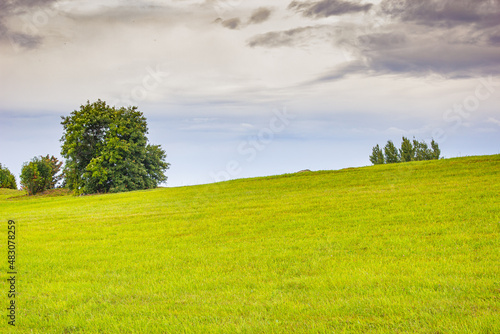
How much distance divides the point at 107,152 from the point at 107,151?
0.22 metres

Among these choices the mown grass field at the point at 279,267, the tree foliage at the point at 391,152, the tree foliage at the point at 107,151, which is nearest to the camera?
the mown grass field at the point at 279,267

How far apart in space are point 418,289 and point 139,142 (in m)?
48.2

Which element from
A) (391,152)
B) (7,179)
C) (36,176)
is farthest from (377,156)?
(7,179)

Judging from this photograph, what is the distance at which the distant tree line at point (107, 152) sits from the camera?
48.0 m

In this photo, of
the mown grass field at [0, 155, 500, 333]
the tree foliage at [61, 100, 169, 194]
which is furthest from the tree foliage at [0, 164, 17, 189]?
the mown grass field at [0, 155, 500, 333]

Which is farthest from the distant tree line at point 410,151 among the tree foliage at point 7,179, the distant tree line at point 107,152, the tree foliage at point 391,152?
the tree foliage at point 7,179

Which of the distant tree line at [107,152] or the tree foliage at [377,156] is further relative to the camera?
the tree foliage at [377,156]

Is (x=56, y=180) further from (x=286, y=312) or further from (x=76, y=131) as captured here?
(x=286, y=312)

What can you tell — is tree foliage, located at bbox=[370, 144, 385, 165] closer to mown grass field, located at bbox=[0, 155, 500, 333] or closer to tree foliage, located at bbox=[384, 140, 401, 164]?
tree foliage, located at bbox=[384, 140, 401, 164]

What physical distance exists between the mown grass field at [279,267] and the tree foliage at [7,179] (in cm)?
8290

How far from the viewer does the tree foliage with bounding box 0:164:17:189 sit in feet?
294

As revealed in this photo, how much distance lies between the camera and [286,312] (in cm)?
661

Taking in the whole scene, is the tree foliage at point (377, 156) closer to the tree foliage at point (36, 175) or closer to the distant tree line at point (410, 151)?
the distant tree line at point (410, 151)

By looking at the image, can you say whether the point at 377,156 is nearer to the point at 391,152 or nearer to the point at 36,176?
the point at 391,152
